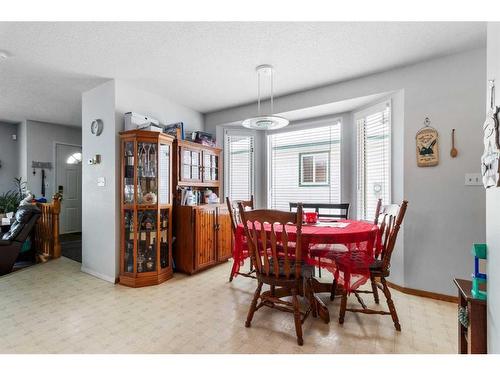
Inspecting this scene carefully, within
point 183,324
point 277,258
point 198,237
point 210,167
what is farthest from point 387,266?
point 210,167

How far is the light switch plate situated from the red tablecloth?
1146 millimetres

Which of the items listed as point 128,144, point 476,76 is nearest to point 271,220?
point 128,144

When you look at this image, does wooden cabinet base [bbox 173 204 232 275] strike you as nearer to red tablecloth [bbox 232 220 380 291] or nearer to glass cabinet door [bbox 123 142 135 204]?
glass cabinet door [bbox 123 142 135 204]

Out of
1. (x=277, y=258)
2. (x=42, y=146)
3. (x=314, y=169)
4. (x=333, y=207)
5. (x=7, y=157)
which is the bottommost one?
(x=277, y=258)

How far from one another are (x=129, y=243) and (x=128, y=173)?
84cm

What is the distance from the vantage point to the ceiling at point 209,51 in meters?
2.15

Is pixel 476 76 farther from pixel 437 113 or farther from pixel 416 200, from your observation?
pixel 416 200

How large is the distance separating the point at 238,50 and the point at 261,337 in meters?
2.51

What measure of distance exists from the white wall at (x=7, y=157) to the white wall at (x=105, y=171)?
313 centimetres

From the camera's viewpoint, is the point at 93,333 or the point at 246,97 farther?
the point at 246,97

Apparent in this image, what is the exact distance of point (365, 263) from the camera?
6.80 feet

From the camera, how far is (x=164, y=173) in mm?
3252

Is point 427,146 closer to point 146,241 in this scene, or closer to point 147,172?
point 147,172

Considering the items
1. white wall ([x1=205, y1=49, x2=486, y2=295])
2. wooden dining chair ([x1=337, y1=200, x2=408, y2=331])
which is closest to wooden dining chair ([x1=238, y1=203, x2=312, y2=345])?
wooden dining chair ([x1=337, y1=200, x2=408, y2=331])
